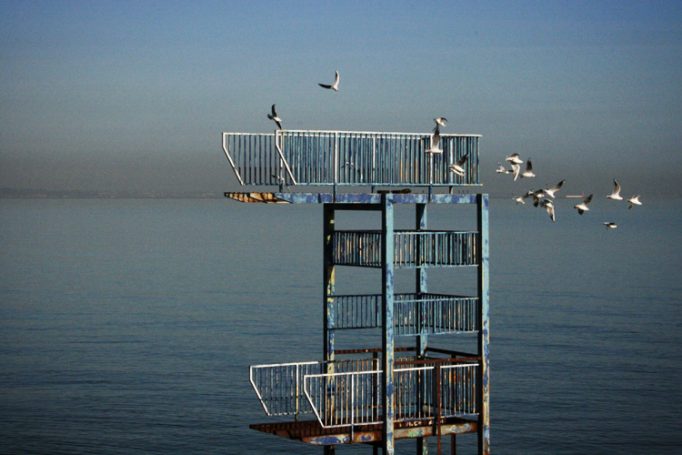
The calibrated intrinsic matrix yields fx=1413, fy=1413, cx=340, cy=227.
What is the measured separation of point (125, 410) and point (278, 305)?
113 feet

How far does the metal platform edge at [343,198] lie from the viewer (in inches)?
1149

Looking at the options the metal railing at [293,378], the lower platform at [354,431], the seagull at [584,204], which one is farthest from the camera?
the seagull at [584,204]

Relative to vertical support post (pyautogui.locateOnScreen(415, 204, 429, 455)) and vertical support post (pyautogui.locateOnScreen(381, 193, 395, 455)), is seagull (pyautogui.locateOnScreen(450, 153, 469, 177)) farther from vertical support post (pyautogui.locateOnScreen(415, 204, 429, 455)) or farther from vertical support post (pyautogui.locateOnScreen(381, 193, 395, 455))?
vertical support post (pyautogui.locateOnScreen(381, 193, 395, 455))

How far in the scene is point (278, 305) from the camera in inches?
3457

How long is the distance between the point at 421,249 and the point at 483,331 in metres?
2.29

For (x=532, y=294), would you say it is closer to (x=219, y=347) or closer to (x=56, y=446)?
(x=219, y=347)

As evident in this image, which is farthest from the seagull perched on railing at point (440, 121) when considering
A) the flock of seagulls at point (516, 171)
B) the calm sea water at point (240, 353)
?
the calm sea water at point (240, 353)

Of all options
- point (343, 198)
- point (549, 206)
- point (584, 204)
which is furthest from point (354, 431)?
point (584, 204)

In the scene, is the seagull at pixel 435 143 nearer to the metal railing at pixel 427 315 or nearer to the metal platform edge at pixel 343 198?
the metal platform edge at pixel 343 198

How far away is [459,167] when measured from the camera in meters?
31.5

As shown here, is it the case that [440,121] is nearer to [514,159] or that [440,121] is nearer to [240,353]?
[514,159]

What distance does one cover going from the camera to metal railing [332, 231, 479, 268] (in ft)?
102

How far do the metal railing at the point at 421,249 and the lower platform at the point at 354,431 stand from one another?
11.6 feet

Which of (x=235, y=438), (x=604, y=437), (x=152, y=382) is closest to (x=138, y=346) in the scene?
(x=152, y=382)
